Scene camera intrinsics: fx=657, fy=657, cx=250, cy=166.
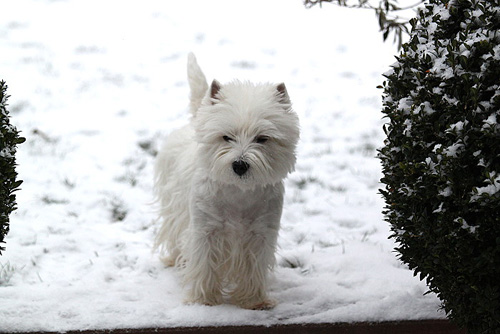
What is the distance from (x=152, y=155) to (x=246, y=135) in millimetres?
3051

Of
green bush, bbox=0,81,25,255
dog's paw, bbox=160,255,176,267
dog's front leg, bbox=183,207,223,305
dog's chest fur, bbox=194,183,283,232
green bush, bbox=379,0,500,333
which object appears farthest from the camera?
dog's paw, bbox=160,255,176,267

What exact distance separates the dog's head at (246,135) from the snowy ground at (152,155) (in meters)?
0.83

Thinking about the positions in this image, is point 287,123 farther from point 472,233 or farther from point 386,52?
point 386,52

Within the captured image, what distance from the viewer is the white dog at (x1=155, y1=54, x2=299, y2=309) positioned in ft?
11.7

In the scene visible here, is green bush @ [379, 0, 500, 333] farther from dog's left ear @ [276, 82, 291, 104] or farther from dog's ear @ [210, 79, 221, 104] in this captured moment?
dog's ear @ [210, 79, 221, 104]

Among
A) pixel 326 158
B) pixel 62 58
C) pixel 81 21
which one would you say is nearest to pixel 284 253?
pixel 326 158

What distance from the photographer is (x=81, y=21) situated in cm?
968

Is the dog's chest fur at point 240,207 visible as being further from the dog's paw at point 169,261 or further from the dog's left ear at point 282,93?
the dog's paw at point 169,261

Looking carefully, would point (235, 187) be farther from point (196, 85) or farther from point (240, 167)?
point (196, 85)

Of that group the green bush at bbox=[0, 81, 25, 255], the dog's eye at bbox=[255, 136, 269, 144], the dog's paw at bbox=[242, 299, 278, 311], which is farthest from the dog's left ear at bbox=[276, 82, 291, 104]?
the green bush at bbox=[0, 81, 25, 255]

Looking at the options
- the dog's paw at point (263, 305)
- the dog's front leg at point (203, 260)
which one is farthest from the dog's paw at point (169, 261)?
the dog's paw at point (263, 305)

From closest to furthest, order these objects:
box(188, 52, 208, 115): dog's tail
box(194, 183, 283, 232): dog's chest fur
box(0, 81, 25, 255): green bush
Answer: box(0, 81, 25, 255): green bush, box(194, 183, 283, 232): dog's chest fur, box(188, 52, 208, 115): dog's tail

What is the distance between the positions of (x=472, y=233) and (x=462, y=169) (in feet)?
0.87

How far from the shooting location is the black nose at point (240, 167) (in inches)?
137
